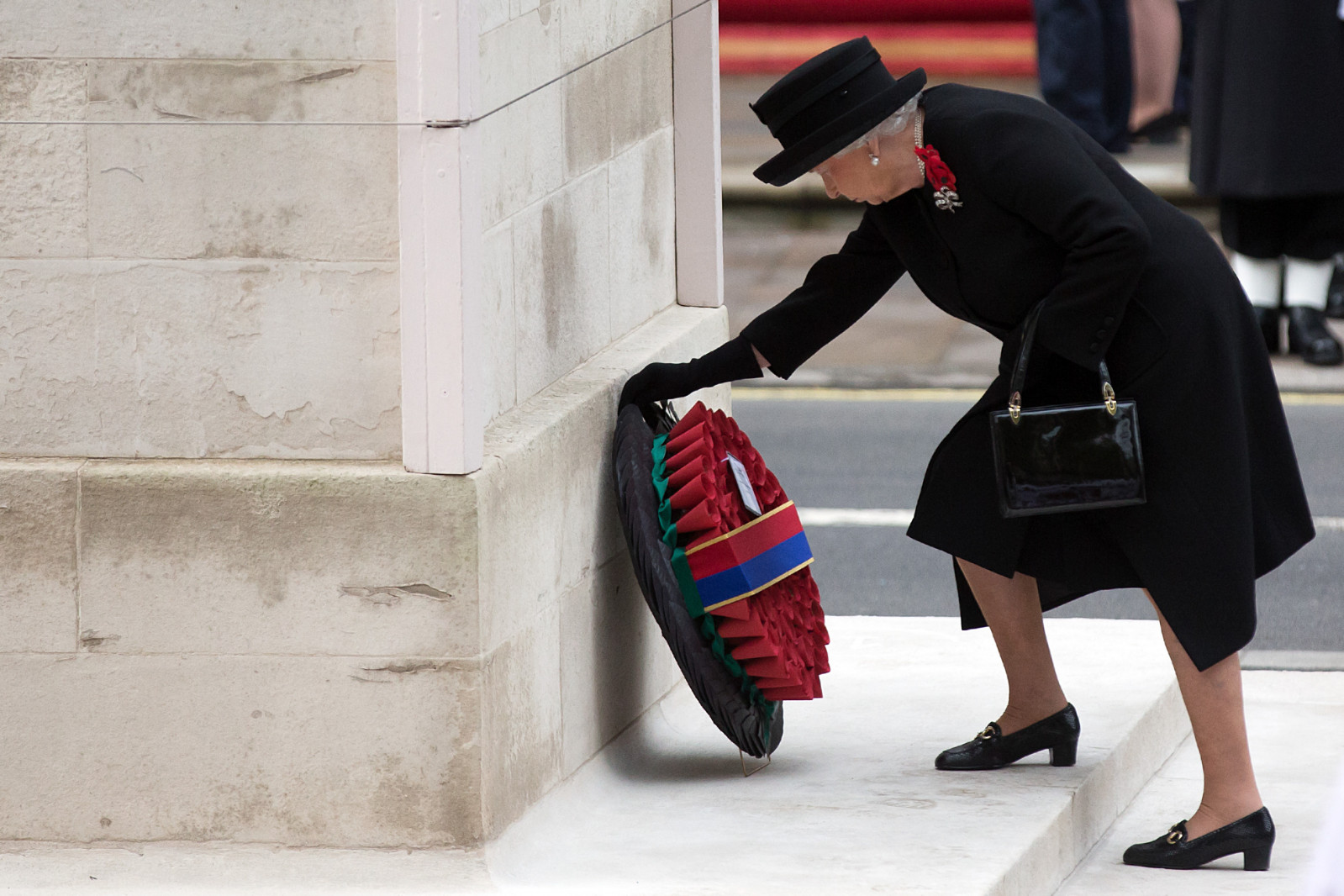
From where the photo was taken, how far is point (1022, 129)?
3.96m

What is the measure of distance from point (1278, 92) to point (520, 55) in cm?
610

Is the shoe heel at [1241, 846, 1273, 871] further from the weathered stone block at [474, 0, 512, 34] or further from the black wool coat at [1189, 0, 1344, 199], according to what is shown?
the black wool coat at [1189, 0, 1344, 199]

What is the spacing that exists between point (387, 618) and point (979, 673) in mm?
1800

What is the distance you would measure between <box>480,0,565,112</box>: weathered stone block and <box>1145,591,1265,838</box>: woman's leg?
4.74 feet

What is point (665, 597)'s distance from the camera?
425cm

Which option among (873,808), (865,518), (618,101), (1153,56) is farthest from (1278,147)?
(873,808)

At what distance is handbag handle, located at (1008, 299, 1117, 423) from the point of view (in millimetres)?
3975

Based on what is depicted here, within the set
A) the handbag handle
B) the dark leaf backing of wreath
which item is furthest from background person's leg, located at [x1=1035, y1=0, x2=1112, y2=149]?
the handbag handle

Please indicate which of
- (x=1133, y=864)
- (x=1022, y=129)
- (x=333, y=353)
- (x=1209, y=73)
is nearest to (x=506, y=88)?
(x=333, y=353)

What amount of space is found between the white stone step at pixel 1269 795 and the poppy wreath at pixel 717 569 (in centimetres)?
67

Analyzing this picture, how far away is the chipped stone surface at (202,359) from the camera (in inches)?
149

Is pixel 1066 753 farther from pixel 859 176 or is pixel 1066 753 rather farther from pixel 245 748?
pixel 245 748

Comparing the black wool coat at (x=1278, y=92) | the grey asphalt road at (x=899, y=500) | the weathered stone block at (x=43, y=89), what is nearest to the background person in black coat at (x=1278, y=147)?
the black wool coat at (x=1278, y=92)

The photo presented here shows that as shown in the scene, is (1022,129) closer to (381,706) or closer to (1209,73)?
(381,706)
